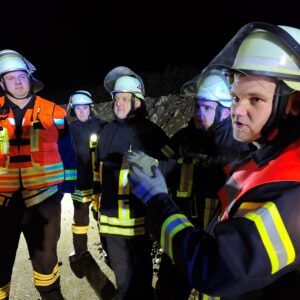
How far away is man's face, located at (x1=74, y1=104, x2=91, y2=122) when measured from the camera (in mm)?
4758

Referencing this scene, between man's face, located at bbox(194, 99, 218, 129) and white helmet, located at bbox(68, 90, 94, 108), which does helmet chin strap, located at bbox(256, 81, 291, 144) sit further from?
white helmet, located at bbox(68, 90, 94, 108)

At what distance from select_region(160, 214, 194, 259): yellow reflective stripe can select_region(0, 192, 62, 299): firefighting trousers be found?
2054 millimetres

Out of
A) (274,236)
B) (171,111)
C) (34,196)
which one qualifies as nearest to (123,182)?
(34,196)

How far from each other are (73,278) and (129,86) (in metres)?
2.26

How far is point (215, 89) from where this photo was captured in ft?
8.81

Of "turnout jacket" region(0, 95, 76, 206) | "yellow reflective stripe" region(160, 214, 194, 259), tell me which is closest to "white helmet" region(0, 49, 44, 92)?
"turnout jacket" region(0, 95, 76, 206)

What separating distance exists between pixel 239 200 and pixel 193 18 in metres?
13.4

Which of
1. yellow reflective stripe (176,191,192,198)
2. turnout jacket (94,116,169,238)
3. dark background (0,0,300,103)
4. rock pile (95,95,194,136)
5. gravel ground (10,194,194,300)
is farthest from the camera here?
dark background (0,0,300,103)

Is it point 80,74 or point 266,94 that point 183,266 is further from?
point 80,74

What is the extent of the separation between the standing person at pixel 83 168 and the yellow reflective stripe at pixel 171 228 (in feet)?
10.5

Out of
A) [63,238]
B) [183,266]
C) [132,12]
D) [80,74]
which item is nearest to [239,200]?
[183,266]

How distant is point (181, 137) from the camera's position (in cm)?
284

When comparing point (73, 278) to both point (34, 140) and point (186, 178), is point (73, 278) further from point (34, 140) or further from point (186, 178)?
point (186, 178)

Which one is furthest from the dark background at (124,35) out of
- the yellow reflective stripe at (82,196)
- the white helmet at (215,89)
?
the white helmet at (215,89)
